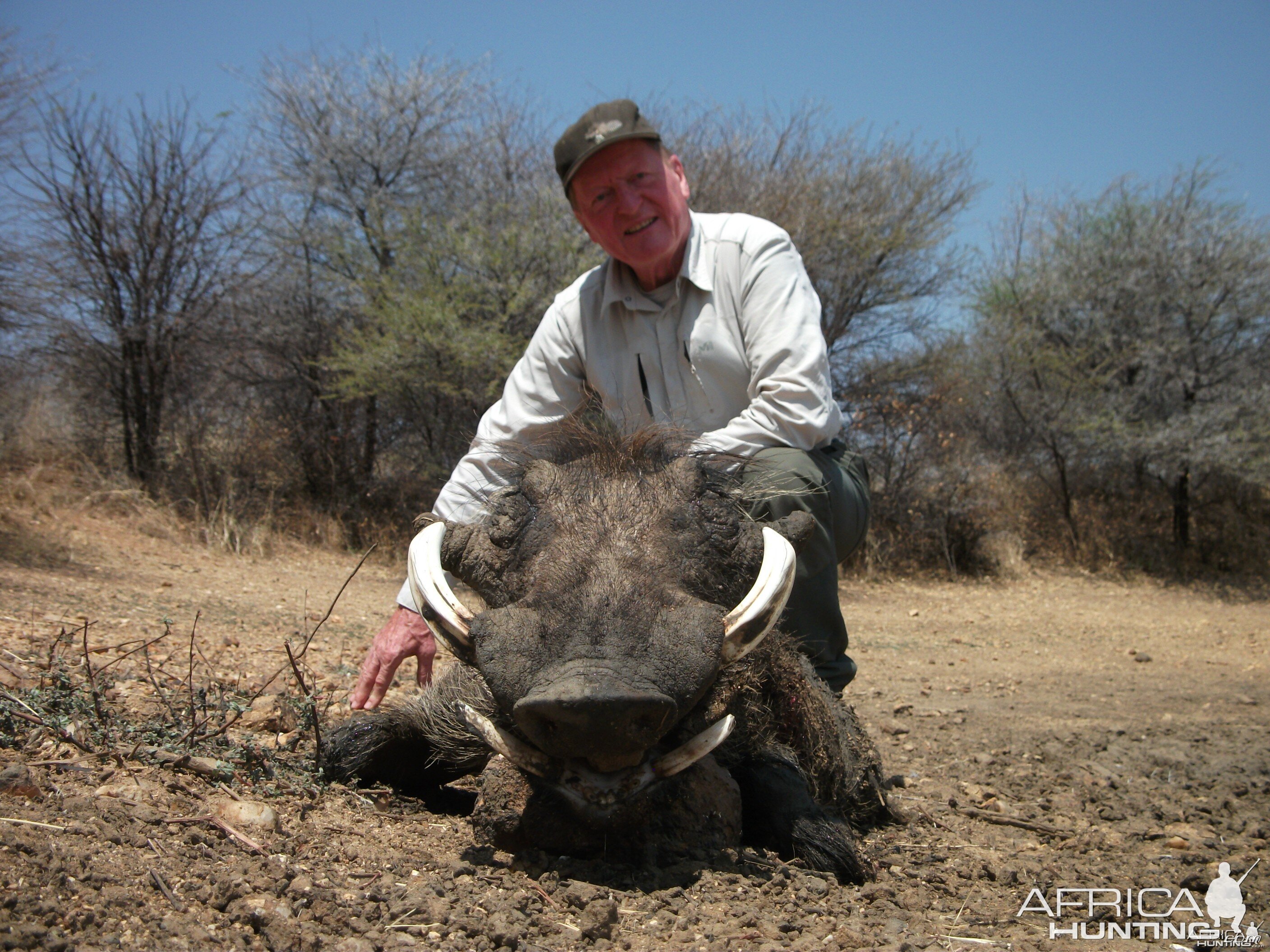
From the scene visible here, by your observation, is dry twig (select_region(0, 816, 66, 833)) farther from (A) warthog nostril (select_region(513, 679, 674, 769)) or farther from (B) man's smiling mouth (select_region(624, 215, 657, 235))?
(B) man's smiling mouth (select_region(624, 215, 657, 235))

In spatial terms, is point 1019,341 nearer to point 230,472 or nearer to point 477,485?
point 230,472

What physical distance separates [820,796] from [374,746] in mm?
1159

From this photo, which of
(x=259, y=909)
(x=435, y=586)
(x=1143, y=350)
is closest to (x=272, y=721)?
(x=435, y=586)

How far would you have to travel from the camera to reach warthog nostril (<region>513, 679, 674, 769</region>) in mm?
1516

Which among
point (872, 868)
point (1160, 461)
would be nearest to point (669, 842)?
point (872, 868)

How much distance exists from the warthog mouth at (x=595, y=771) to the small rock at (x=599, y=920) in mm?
178

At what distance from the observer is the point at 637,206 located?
10.3 feet

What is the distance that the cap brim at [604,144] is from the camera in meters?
3.09

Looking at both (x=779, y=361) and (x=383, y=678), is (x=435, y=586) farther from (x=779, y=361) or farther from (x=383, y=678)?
(x=779, y=361)

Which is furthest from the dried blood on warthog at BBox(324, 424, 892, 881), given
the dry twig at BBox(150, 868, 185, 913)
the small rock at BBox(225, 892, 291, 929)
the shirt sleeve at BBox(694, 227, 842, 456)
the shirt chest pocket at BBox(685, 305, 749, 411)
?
the shirt chest pocket at BBox(685, 305, 749, 411)

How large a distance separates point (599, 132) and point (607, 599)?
191 cm

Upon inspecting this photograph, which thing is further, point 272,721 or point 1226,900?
point 272,721

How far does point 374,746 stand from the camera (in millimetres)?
2430

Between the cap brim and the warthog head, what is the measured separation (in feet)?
3.90
